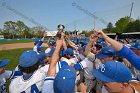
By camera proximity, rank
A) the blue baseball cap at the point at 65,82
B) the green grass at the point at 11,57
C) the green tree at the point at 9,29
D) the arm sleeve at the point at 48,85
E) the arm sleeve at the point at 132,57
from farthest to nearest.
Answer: the green tree at the point at 9,29 < the green grass at the point at 11,57 < the arm sleeve at the point at 132,57 < the arm sleeve at the point at 48,85 < the blue baseball cap at the point at 65,82

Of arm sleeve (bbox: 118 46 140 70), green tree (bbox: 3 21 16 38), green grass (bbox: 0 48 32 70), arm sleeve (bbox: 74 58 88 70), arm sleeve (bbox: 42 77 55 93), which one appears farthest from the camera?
green tree (bbox: 3 21 16 38)

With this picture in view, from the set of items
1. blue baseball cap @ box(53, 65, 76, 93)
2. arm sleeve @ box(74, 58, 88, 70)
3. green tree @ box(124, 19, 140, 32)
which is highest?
blue baseball cap @ box(53, 65, 76, 93)

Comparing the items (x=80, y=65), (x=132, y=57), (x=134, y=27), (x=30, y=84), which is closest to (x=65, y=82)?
(x=30, y=84)

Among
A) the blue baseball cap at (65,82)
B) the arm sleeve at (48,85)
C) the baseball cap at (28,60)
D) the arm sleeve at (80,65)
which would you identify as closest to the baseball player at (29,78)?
the baseball cap at (28,60)

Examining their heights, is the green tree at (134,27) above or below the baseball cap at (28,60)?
below

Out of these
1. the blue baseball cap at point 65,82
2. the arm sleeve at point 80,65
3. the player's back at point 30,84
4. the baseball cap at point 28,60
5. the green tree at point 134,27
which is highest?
the baseball cap at point 28,60

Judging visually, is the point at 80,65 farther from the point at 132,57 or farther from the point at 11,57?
the point at 11,57

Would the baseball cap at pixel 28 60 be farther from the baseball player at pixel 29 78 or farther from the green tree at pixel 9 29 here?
the green tree at pixel 9 29

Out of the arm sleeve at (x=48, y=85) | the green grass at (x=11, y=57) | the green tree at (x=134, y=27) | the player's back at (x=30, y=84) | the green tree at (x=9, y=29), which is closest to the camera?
the arm sleeve at (x=48, y=85)

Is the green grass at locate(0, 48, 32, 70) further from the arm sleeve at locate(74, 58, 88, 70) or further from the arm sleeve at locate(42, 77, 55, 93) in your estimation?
the arm sleeve at locate(42, 77, 55, 93)

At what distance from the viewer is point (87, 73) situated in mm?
6840

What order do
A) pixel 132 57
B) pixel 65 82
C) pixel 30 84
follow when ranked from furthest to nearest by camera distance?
pixel 132 57 → pixel 30 84 → pixel 65 82

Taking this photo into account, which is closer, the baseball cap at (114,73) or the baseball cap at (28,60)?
the baseball cap at (114,73)

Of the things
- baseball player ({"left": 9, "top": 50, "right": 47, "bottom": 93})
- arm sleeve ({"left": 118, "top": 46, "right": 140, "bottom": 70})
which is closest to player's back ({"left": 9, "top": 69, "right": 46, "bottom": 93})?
baseball player ({"left": 9, "top": 50, "right": 47, "bottom": 93})
